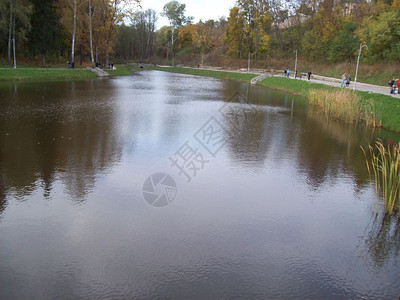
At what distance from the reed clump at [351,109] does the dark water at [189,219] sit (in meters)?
4.39

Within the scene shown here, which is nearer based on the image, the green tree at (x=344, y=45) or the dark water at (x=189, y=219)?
the dark water at (x=189, y=219)

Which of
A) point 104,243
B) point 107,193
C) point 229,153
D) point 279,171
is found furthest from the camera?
point 229,153

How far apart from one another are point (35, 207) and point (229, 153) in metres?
7.17

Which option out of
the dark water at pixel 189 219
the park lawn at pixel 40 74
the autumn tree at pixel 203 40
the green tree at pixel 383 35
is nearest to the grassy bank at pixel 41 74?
the park lawn at pixel 40 74

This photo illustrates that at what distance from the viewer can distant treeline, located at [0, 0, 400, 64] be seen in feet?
133

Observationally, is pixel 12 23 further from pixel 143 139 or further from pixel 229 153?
pixel 229 153

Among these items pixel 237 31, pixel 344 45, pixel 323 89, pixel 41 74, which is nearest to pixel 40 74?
pixel 41 74

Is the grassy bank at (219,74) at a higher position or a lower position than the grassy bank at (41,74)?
higher

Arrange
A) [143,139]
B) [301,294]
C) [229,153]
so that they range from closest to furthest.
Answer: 1. [301,294]
2. [229,153]
3. [143,139]

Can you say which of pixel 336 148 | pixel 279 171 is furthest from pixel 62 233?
pixel 336 148

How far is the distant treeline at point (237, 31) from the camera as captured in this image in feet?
133

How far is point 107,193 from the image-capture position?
9.23m

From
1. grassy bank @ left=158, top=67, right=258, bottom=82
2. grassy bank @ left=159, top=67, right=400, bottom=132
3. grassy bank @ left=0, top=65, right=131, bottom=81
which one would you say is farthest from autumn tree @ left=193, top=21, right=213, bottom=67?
grassy bank @ left=0, top=65, right=131, bottom=81

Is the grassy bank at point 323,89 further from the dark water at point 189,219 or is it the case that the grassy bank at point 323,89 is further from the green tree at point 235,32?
the green tree at point 235,32
